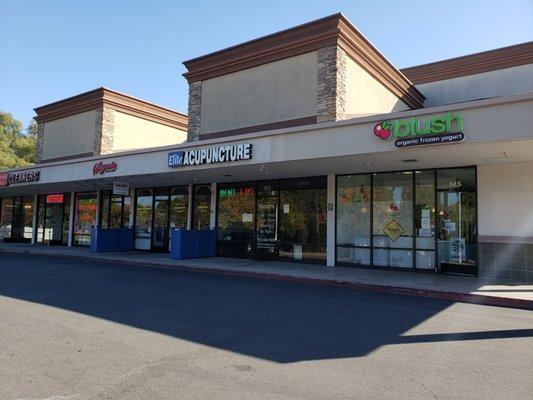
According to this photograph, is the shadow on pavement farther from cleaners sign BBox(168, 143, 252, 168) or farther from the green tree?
the green tree

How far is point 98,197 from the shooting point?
24375 millimetres

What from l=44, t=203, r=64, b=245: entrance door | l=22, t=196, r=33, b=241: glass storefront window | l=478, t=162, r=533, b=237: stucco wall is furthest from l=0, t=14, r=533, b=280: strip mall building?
l=22, t=196, r=33, b=241: glass storefront window

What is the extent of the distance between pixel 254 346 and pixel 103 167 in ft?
47.7

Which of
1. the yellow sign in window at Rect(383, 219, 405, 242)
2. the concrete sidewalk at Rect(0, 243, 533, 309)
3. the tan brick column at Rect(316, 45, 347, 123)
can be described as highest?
the tan brick column at Rect(316, 45, 347, 123)

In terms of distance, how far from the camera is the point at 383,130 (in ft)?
36.7

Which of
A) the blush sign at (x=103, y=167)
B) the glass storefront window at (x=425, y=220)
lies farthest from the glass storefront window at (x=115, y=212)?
the glass storefront window at (x=425, y=220)

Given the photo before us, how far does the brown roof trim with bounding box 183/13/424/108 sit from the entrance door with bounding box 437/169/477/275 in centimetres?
596

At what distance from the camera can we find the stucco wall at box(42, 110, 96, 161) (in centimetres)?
2506

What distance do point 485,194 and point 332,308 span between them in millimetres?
6783

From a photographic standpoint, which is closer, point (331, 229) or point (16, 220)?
point (331, 229)

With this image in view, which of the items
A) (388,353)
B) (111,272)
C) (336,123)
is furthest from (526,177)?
(111,272)

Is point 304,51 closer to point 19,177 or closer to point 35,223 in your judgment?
point 19,177

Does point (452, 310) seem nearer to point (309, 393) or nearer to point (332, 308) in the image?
point (332, 308)

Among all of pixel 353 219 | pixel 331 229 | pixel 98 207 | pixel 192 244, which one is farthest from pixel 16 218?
pixel 353 219
